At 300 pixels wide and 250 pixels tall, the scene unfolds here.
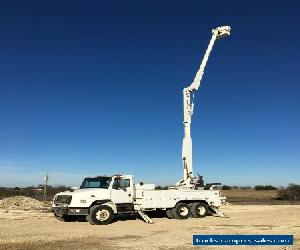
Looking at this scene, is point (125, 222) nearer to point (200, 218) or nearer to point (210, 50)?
point (200, 218)

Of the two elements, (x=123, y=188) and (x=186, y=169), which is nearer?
(x=123, y=188)

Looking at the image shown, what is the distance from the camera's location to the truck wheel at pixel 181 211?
23111 mm

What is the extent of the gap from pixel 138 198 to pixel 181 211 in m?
2.38

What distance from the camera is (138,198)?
22.3m

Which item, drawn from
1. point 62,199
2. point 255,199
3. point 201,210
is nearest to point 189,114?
point 201,210

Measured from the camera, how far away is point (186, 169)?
2545 centimetres

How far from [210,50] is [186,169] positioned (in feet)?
22.9

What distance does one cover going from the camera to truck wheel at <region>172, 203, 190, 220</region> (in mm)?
23111

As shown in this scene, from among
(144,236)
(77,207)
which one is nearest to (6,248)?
(144,236)

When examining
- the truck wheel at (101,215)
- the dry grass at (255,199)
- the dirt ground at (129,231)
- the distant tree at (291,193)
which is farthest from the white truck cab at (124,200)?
the distant tree at (291,193)

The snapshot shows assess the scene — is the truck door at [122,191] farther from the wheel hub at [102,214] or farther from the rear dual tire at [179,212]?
the rear dual tire at [179,212]

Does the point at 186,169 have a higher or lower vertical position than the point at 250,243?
higher

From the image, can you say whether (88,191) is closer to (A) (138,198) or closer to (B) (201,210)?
(A) (138,198)

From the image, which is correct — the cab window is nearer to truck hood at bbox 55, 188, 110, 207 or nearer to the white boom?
truck hood at bbox 55, 188, 110, 207
